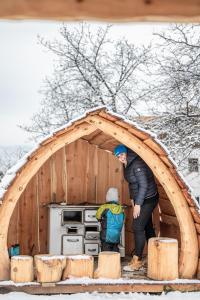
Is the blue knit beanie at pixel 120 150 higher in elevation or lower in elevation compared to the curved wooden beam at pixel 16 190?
higher

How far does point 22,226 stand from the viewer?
9828 mm

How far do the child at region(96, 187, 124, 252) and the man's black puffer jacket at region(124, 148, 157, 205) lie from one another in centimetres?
43

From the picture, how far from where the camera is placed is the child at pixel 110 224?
29.1 feet

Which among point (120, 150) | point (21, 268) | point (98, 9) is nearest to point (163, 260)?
point (120, 150)

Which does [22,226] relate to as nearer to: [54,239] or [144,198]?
[54,239]

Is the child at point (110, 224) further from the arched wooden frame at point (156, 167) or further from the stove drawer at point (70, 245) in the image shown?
the arched wooden frame at point (156, 167)

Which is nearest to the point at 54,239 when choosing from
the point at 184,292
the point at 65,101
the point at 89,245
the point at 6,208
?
the point at 89,245

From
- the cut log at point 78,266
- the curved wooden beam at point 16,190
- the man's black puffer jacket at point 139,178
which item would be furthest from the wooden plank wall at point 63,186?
the cut log at point 78,266

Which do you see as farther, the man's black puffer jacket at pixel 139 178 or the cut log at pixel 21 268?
the man's black puffer jacket at pixel 139 178

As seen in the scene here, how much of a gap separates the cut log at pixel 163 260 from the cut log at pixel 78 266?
93cm

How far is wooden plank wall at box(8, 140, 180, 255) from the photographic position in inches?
389

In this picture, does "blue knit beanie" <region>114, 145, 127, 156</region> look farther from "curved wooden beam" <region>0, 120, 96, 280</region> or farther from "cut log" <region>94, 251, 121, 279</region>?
"cut log" <region>94, 251, 121, 279</region>

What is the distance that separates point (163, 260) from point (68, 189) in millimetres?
2960

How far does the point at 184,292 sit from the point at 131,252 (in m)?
2.53
